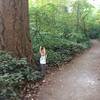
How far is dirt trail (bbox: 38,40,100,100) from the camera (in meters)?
6.73

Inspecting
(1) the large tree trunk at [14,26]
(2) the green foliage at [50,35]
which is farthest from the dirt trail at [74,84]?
(1) the large tree trunk at [14,26]

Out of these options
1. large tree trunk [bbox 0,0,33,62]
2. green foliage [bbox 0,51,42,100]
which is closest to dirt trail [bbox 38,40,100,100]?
green foliage [bbox 0,51,42,100]

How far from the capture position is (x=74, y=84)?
25.3 feet

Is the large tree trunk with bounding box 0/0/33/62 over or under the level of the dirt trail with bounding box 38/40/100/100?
over

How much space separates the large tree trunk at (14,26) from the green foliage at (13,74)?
402 millimetres

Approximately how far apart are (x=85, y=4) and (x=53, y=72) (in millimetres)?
10207

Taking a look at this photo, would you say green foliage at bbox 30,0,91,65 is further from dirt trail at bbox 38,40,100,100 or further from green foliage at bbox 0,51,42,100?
green foliage at bbox 0,51,42,100

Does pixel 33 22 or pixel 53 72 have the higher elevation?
pixel 33 22

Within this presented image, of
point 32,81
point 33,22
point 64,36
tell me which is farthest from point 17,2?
point 64,36

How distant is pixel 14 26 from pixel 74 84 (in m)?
2.57

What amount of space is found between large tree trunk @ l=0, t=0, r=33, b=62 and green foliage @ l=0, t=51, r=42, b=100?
402 mm

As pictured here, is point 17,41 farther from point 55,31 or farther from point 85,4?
point 85,4

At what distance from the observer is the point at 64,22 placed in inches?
613

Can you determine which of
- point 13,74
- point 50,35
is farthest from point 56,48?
point 13,74
